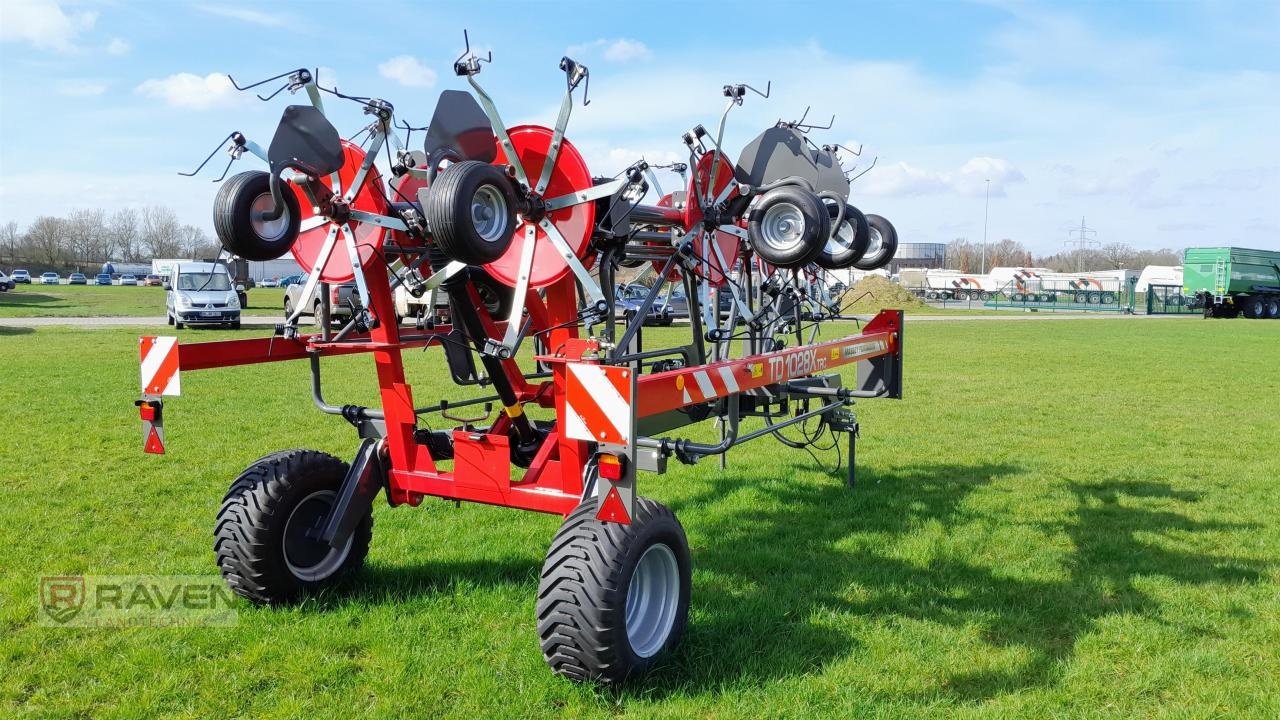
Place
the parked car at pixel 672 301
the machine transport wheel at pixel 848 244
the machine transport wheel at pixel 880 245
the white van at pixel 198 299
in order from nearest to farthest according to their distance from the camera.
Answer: the machine transport wheel at pixel 848 244 < the parked car at pixel 672 301 < the machine transport wheel at pixel 880 245 < the white van at pixel 198 299

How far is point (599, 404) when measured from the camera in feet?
12.1

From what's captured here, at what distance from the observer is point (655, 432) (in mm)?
5645

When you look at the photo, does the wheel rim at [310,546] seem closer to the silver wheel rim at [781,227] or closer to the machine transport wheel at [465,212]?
the machine transport wheel at [465,212]

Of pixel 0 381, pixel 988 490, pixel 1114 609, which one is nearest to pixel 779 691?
pixel 1114 609

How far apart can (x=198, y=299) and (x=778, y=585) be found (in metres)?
25.5

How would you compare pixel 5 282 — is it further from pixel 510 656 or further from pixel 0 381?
pixel 510 656

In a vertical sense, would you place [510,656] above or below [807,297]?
below

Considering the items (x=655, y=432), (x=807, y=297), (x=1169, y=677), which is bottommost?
(x=1169, y=677)

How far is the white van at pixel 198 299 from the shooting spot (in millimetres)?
26703

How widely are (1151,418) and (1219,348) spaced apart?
14.3 m

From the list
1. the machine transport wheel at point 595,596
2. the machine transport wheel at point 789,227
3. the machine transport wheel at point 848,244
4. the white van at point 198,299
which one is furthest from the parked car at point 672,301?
the white van at point 198,299

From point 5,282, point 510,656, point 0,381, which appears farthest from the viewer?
point 5,282

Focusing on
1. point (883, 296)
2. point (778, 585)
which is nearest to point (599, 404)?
point (778, 585)

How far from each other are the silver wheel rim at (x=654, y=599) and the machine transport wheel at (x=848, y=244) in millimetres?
2892
